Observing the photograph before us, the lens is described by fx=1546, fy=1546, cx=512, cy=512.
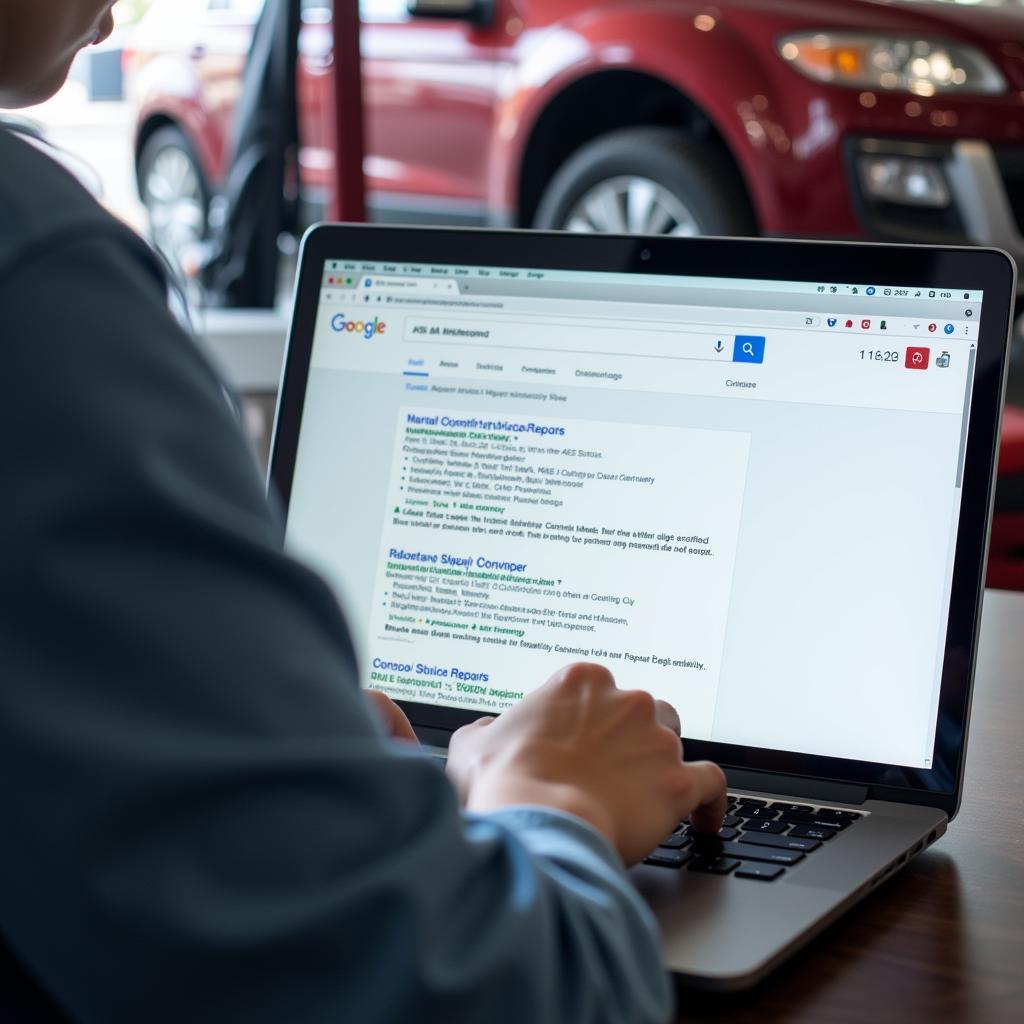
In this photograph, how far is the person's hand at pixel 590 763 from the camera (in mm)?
565

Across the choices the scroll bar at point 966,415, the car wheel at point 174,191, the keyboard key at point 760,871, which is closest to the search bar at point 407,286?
the scroll bar at point 966,415

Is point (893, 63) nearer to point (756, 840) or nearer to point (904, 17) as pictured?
point (904, 17)

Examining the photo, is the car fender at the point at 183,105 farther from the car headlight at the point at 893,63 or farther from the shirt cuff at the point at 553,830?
the shirt cuff at the point at 553,830

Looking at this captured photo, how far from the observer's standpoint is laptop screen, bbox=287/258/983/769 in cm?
78

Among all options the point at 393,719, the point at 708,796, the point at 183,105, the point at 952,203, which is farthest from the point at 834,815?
the point at 183,105

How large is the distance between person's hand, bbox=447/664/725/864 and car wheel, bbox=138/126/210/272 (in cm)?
419

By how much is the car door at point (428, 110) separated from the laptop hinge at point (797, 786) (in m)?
2.95

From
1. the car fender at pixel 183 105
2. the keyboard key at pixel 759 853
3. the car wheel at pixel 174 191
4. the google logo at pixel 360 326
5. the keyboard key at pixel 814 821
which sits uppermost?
the google logo at pixel 360 326

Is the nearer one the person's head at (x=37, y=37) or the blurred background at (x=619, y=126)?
the person's head at (x=37, y=37)

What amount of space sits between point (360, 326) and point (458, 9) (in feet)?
9.10

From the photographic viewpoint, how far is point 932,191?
119 inches

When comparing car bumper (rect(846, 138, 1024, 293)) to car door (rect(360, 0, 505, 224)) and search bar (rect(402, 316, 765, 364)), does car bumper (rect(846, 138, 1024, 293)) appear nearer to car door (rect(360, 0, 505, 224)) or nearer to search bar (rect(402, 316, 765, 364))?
car door (rect(360, 0, 505, 224))

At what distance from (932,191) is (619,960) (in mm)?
2782

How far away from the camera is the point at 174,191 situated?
4.86 meters
